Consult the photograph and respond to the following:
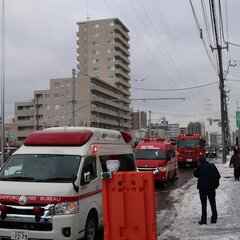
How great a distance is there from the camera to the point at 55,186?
28.5ft

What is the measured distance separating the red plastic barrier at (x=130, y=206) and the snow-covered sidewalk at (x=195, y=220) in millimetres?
2054

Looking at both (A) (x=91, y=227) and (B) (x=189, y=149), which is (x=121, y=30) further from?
(A) (x=91, y=227)

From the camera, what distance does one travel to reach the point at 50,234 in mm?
8273

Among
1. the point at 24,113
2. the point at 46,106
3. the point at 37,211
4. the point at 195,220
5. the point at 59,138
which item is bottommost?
the point at 195,220

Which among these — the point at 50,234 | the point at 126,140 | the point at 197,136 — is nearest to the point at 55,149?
the point at 50,234

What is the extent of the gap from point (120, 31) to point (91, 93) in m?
30.5

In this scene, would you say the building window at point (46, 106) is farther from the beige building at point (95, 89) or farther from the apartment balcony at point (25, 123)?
the apartment balcony at point (25, 123)

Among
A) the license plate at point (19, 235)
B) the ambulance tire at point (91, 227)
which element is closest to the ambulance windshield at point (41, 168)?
the ambulance tire at point (91, 227)

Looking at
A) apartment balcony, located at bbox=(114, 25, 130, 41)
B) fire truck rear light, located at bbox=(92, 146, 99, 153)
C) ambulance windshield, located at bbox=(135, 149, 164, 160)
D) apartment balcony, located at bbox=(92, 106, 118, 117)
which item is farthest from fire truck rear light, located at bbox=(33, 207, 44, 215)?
apartment balcony, located at bbox=(114, 25, 130, 41)

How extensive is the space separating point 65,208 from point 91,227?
4.13 feet

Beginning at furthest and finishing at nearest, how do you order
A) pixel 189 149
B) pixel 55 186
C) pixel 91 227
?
pixel 189 149 → pixel 91 227 → pixel 55 186

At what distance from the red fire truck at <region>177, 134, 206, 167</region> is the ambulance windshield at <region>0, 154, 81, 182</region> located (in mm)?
32582

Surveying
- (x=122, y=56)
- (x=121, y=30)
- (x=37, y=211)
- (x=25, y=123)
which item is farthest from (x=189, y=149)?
Result: (x=121, y=30)

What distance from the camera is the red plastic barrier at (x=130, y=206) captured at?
25.8 ft
